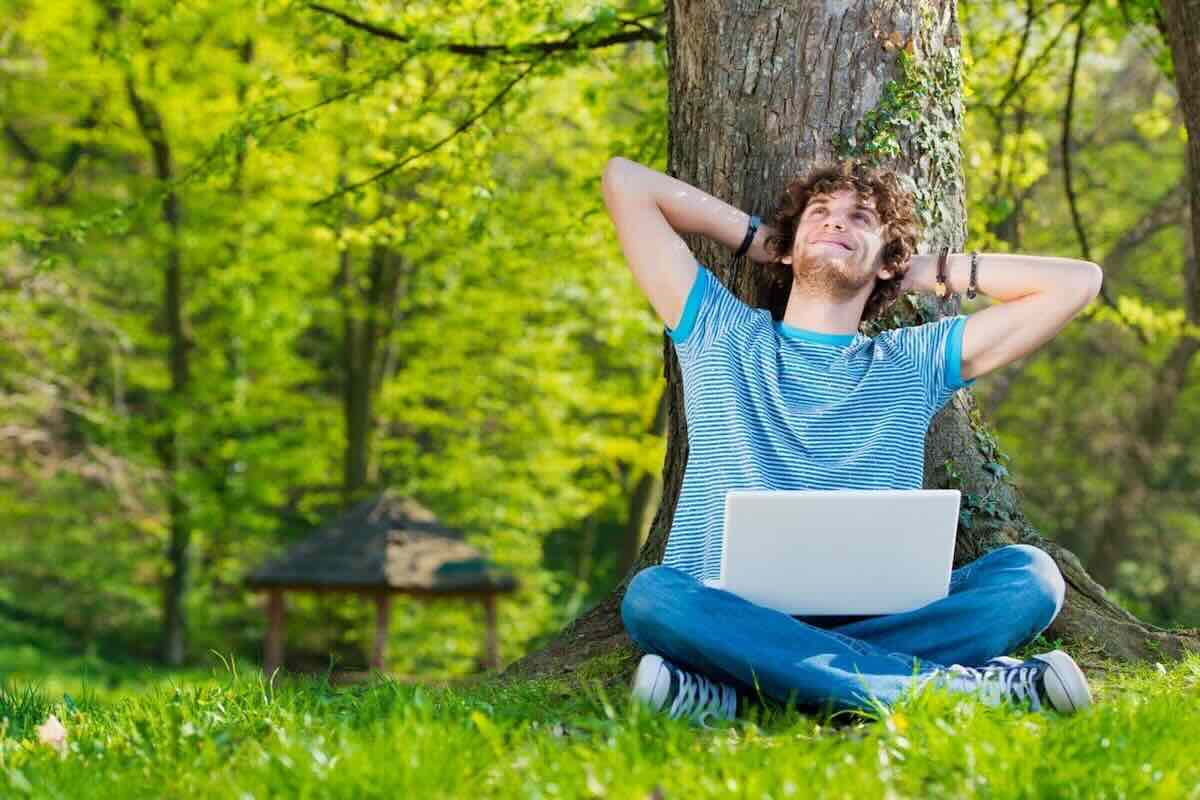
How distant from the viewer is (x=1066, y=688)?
3312 millimetres

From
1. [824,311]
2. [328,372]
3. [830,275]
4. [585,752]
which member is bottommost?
[328,372]

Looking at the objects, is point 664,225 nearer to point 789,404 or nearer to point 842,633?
point 789,404

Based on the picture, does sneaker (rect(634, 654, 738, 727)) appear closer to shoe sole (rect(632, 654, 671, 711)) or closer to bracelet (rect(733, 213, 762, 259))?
shoe sole (rect(632, 654, 671, 711))

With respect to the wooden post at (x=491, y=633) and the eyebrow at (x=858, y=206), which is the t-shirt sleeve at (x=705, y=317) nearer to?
the eyebrow at (x=858, y=206)

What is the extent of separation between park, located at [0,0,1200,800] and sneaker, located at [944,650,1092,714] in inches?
0.6

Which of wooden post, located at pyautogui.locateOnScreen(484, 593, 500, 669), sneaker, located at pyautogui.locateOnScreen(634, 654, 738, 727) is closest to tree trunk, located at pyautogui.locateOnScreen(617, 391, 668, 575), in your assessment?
wooden post, located at pyautogui.locateOnScreen(484, 593, 500, 669)

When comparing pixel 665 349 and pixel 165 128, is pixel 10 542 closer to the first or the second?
pixel 165 128

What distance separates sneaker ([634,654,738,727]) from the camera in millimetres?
3280

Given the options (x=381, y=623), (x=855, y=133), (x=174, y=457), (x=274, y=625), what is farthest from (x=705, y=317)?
(x=174, y=457)

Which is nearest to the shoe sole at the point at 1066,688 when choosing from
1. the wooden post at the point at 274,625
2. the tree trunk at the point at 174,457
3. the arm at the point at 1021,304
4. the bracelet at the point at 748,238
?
the arm at the point at 1021,304

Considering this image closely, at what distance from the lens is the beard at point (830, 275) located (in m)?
4.14

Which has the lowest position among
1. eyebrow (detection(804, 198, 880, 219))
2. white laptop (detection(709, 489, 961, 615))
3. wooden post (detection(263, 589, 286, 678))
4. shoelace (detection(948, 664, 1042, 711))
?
wooden post (detection(263, 589, 286, 678))

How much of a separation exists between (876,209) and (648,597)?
141cm

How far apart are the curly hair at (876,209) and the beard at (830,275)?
4.2 inches
